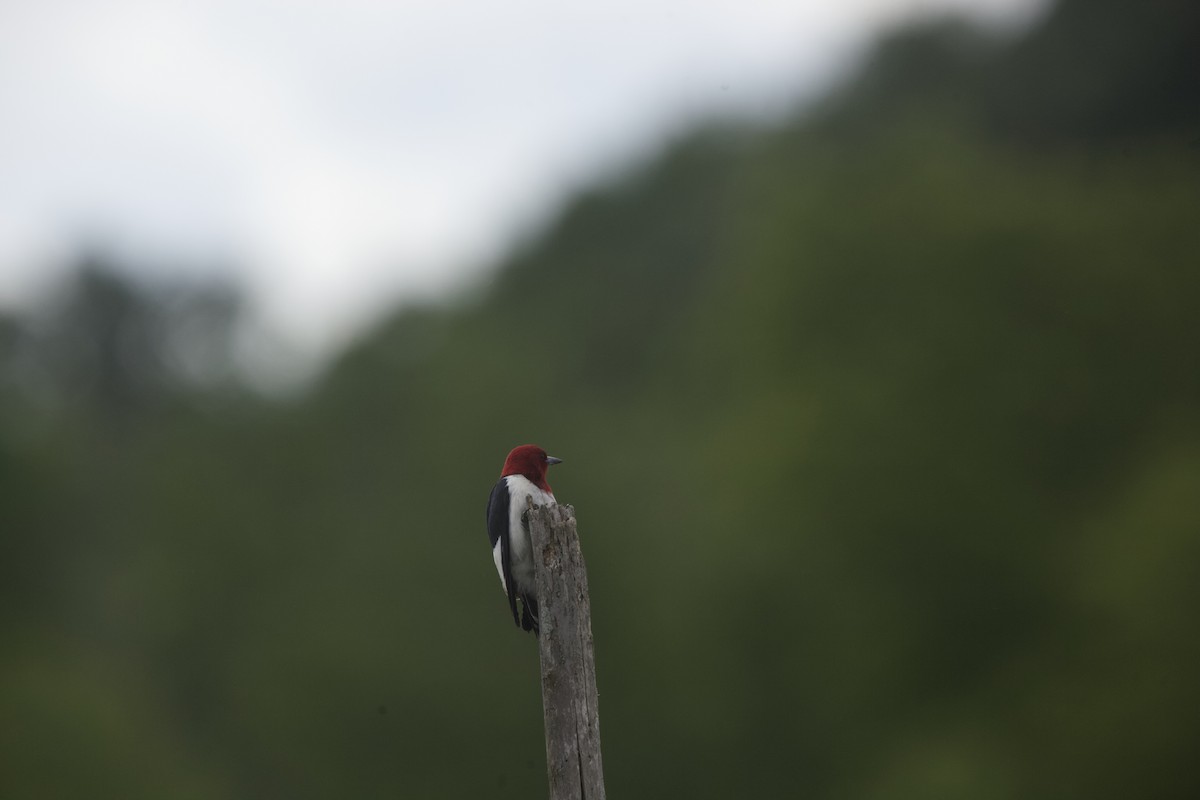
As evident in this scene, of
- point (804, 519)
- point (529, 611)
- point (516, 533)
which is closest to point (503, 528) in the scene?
point (516, 533)

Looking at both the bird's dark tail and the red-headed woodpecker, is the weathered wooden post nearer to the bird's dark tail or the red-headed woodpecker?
the red-headed woodpecker

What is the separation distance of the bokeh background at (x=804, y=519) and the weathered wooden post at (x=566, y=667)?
12963 mm

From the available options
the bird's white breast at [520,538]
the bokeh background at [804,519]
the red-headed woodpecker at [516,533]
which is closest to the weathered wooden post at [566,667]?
the red-headed woodpecker at [516,533]

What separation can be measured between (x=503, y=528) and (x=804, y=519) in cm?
1333

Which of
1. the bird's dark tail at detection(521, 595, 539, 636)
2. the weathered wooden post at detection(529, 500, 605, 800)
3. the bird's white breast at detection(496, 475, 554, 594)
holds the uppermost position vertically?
the bird's white breast at detection(496, 475, 554, 594)

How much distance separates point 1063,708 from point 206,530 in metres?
18.4

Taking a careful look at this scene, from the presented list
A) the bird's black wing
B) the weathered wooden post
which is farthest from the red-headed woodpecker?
the weathered wooden post

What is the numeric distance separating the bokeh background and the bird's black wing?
11.7 m

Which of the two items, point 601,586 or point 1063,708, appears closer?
point 1063,708

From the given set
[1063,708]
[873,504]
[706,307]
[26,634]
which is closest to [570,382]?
[706,307]

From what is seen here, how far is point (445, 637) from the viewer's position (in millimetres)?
20844

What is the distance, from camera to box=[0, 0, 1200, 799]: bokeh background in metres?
18.1

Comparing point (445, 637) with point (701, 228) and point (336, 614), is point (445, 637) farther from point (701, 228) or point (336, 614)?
→ point (701, 228)

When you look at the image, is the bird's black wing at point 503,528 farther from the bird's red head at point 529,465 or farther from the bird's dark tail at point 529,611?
the bird's red head at point 529,465
